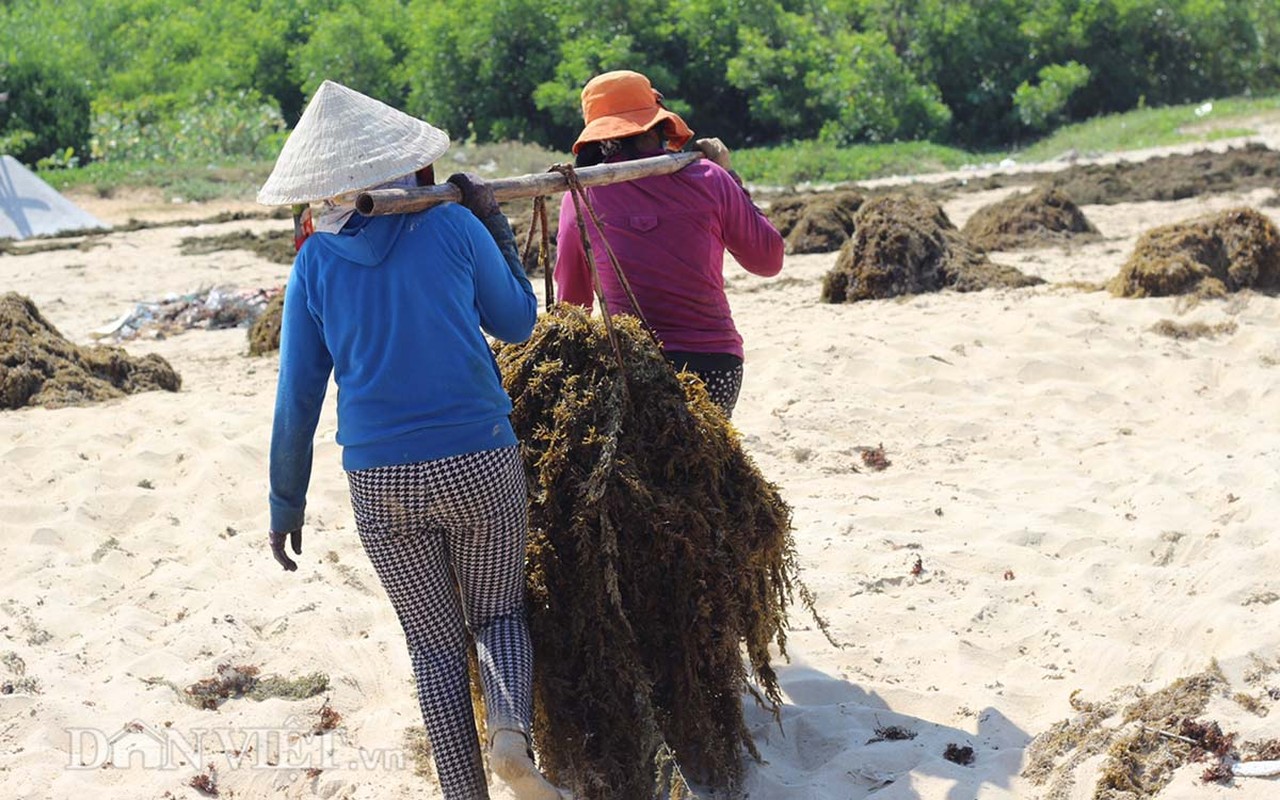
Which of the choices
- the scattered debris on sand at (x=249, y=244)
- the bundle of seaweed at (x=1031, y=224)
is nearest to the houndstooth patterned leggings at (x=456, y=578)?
the bundle of seaweed at (x=1031, y=224)

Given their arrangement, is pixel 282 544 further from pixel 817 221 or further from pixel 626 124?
pixel 817 221

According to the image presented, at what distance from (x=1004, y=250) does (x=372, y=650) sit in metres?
7.98

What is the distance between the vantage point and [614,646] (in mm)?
3703

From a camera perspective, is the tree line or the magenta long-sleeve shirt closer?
the magenta long-sleeve shirt

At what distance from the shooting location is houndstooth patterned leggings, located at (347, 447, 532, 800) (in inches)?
133

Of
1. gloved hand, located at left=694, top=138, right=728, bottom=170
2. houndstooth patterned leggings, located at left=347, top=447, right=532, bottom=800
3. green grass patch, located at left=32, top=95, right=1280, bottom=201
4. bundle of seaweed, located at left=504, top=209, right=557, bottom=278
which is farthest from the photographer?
green grass patch, located at left=32, top=95, right=1280, bottom=201

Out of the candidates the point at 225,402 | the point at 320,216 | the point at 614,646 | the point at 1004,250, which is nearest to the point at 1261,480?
the point at 614,646

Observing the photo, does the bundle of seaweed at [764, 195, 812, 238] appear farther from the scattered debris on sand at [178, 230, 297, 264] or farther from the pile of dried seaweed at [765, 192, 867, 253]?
the scattered debris on sand at [178, 230, 297, 264]

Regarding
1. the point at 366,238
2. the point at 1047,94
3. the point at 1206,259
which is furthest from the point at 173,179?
the point at 366,238

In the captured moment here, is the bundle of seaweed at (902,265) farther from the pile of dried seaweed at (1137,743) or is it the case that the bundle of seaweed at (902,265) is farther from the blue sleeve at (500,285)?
the blue sleeve at (500,285)

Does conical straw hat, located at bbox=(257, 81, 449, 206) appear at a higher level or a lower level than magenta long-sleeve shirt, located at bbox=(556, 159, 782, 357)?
higher

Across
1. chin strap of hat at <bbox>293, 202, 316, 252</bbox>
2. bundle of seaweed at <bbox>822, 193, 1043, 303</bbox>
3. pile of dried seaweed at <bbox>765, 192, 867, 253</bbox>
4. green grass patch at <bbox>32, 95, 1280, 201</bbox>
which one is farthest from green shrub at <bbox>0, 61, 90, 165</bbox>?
chin strap of hat at <bbox>293, 202, 316, 252</bbox>

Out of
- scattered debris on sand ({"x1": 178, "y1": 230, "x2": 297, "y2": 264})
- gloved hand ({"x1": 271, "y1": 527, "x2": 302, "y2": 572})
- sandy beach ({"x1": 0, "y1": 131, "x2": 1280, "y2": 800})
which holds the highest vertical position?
gloved hand ({"x1": 271, "y1": 527, "x2": 302, "y2": 572})

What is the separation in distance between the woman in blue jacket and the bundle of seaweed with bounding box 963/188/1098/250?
8829 mm
